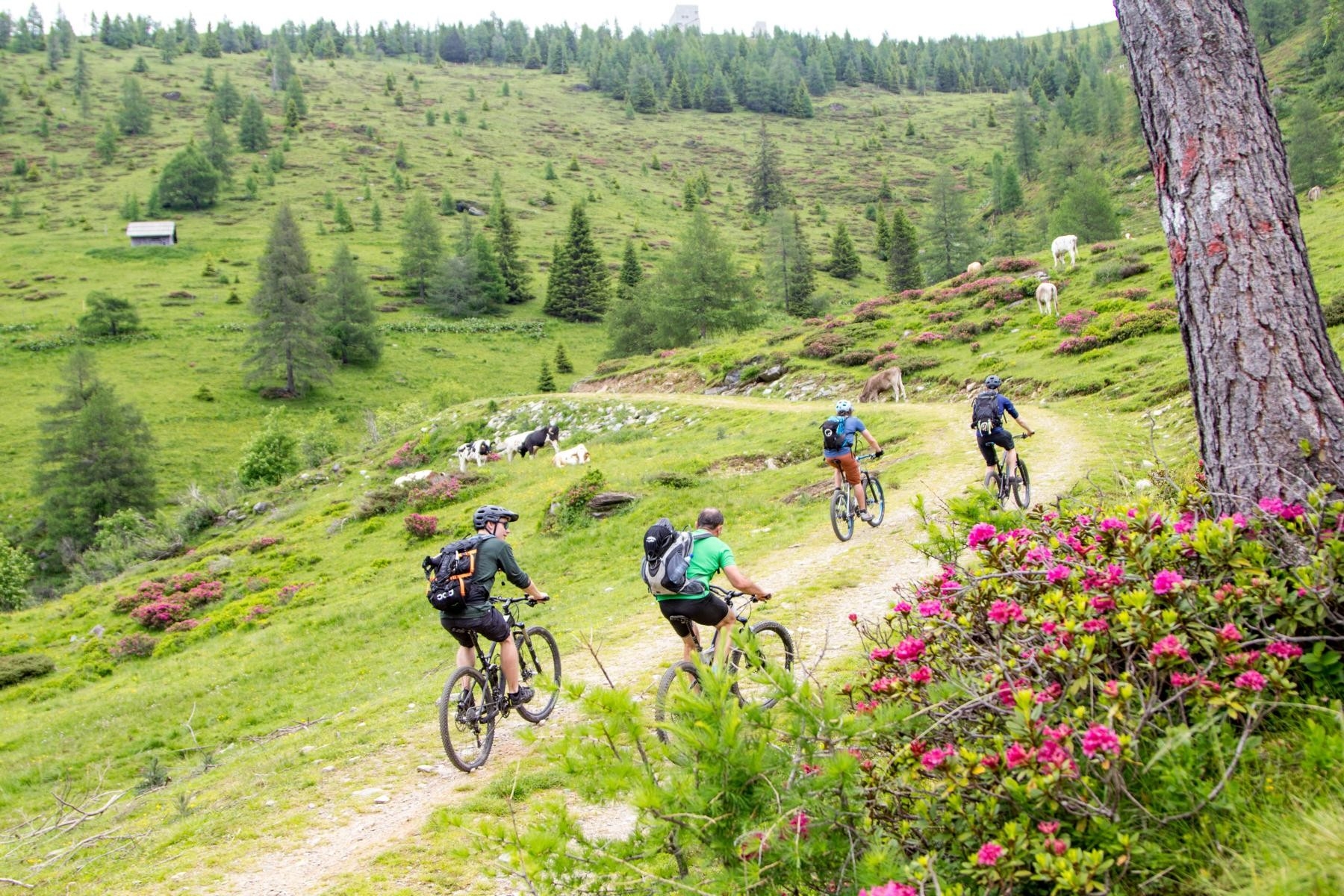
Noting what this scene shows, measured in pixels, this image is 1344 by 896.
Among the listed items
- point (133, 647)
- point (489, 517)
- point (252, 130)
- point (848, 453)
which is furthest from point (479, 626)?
point (252, 130)

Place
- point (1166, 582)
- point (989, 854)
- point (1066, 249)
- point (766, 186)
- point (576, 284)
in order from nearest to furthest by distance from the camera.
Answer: point (989, 854) < point (1166, 582) < point (1066, 249) < point (576, 284) < point (766, 186)

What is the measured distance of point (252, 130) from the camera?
13188 cm

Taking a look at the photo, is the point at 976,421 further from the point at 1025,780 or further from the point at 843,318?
the point at 843,318

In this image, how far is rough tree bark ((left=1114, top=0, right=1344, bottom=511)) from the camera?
4.27 metres

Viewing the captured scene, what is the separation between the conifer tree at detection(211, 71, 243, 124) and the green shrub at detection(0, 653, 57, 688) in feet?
506

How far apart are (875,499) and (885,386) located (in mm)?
15935

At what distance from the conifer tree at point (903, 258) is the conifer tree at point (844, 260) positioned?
76.5 feet

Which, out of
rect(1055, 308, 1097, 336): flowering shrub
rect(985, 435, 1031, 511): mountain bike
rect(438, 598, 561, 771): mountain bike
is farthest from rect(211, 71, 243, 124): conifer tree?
rect(438, 598, 561, 771): mountain bike

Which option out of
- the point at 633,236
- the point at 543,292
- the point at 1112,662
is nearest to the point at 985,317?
the point at 1112,662

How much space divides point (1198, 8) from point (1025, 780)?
479cm

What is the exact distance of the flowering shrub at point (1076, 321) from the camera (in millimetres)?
27812

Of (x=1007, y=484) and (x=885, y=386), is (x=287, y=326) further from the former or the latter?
(x=1007, y=484)

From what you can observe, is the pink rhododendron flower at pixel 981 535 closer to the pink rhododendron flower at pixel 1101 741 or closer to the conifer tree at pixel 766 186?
the pink rhododendron flower at pixel 1101 741

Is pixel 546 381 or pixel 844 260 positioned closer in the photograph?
pixel 546 381
